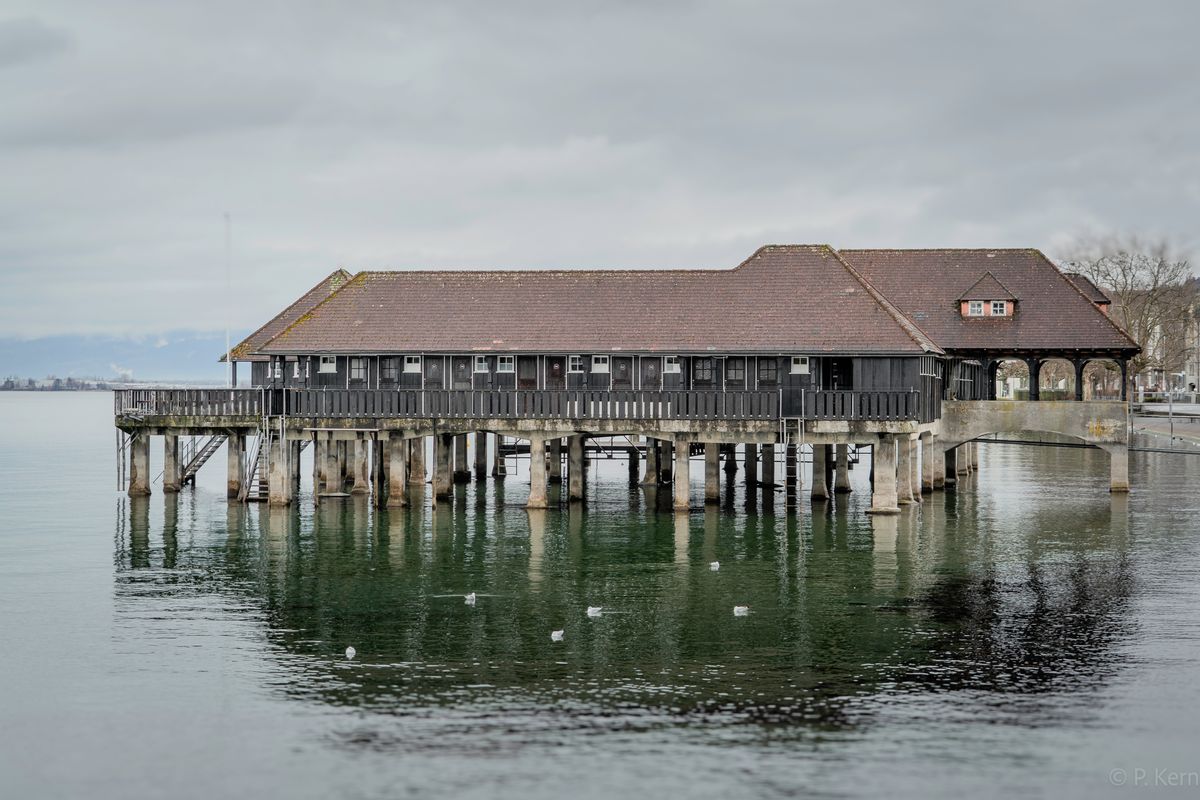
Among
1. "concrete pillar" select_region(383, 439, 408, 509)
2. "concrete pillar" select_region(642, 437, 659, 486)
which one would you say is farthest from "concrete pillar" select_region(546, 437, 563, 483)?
"concrete pillar" select_region(383, 439, 408, 509)

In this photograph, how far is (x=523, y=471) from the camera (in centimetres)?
7412

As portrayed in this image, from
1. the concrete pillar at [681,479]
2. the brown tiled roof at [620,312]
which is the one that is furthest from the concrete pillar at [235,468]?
the concrete pillar at [681,479]

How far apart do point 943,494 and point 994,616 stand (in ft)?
93.4

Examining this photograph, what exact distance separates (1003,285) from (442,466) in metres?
23.8

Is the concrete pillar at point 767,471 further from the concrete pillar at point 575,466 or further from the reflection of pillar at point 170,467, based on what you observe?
the reflection of pillar at point 170,467

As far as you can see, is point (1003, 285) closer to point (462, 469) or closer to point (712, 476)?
point (712, 476)

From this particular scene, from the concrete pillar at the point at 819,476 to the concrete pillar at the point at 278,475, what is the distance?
793 inches

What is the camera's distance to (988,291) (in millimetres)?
55938

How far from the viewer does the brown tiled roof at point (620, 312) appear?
49.0 metres

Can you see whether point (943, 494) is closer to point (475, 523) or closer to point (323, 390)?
point (475, 523)

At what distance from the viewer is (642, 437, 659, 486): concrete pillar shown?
206 ft

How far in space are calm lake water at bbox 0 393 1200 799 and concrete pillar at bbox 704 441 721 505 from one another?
4.80 meters

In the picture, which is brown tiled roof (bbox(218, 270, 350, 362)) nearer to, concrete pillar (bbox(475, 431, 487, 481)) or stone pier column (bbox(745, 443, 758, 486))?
concrete pillar (bbox(475, 431, 487, 481))

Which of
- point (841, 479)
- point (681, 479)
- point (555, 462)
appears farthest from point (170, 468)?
point (841, 479)
